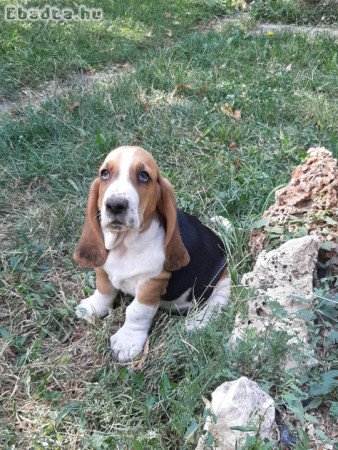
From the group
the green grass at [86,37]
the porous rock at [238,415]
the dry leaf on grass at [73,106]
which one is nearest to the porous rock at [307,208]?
the porous rock at [238,415]

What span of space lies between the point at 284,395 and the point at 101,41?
5.93 meters

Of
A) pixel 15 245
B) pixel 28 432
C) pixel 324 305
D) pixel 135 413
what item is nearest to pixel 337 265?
pixel 324 305

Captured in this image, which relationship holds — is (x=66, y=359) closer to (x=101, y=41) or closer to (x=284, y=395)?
(x=284, y=395)

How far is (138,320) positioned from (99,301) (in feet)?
1.10

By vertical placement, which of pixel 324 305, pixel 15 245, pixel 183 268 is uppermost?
pixel 324 305

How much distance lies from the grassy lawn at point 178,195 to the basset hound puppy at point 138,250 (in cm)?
14

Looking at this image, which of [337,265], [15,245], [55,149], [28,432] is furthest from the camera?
[55,149]

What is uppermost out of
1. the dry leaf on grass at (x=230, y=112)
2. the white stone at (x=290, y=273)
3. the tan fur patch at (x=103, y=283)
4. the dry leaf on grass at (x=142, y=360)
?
the white stone at (x=290, y=273)

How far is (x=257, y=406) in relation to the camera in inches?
95.4

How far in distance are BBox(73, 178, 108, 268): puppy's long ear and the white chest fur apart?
70mm

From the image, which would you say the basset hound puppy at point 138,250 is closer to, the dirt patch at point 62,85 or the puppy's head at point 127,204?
the puppy's head at point 127,204

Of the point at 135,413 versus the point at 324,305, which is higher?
the point at 324,305

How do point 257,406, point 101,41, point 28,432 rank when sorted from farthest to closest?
1. point 101,41
2. point 28,432
3. point 257,406

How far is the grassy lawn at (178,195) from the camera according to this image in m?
2.78
